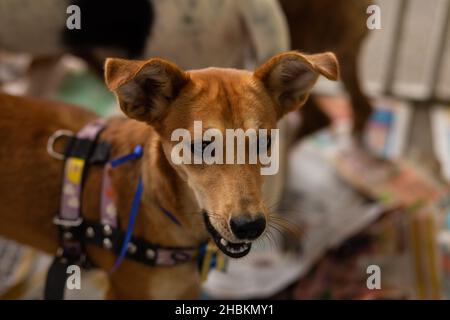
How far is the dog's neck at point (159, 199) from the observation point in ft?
3.13

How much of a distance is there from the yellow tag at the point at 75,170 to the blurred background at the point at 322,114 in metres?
0.18

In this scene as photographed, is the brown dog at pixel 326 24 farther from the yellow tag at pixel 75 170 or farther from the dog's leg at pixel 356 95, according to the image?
the yellow tag at pixel 75 170

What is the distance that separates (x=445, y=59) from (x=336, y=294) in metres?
1.09

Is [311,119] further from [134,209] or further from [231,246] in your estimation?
[231,246]

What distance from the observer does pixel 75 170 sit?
3.46 feet

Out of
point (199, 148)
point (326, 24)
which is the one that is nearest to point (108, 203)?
point (199, 148)

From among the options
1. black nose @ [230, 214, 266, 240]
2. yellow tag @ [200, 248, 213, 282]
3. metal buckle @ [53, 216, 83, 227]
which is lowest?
yellow tag @ [200, 248, 213, 282]

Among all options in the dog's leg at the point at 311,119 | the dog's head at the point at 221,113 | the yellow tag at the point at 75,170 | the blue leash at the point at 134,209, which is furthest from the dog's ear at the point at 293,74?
the dog's leg at the point at 311,119

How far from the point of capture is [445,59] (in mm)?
2066

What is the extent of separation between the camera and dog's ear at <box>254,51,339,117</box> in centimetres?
83

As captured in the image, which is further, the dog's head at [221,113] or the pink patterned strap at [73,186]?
the pink patterned strap at [73,186]

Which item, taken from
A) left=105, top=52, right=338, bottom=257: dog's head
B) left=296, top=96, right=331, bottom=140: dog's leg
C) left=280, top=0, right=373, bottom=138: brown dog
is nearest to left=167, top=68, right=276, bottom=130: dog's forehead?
left=105, top=52, right=338, bottom=257: dog's head

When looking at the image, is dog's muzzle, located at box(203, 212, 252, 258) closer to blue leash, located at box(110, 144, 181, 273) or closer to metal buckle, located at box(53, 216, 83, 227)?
blue leash, located at box(110, 144, 181, 273)
